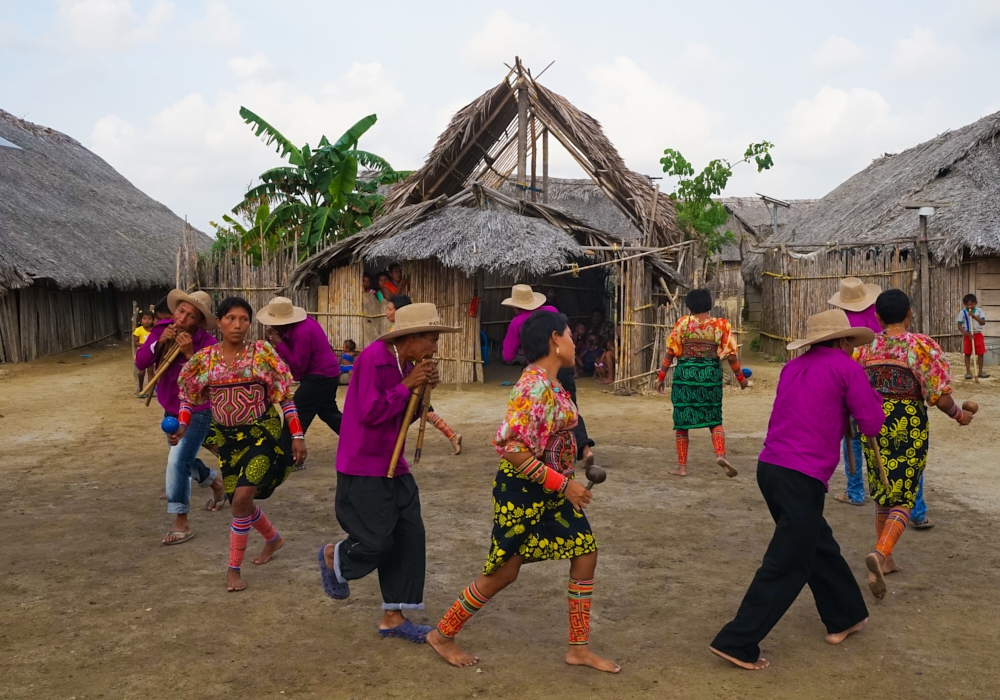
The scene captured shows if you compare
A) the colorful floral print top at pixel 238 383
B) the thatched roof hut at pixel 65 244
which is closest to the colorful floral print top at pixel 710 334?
the colorful floral print top at pixel 238 383

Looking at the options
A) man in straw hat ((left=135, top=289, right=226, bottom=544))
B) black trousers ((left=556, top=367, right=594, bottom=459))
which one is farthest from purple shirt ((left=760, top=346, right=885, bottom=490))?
man in straw hat ((left=135, top=289, right=226, bottom=544))

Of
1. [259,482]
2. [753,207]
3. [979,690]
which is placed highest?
[753,207]

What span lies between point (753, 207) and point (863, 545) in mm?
34129

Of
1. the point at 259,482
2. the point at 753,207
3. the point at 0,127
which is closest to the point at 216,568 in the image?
the point at 259,482

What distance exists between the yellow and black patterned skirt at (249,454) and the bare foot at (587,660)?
6.30 feet

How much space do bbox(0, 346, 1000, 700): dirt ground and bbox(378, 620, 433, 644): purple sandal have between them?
0.14 ft

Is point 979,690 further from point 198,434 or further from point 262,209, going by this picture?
point 262,209

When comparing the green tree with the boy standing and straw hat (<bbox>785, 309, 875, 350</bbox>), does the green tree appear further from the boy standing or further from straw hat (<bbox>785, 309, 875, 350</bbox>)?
straw hat (<bbox>785, 309, 875, 350</bbox>)

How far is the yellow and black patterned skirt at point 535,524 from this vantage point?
3.37 metres

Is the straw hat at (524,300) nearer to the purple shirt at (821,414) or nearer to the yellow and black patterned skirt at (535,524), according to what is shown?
the purple shirt at (821,414)

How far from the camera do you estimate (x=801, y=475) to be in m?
3.54

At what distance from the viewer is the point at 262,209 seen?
637 inches

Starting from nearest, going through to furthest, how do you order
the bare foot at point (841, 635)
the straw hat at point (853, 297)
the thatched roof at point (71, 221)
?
the bare foot at point (841, 635)
the straw hat at point (853, 297)
the thatched roof at point (71, 221)

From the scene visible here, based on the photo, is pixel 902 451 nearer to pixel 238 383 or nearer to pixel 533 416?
pixel 533 416
